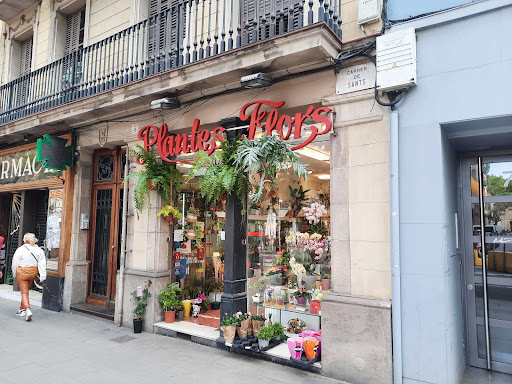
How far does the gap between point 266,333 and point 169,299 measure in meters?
2.50

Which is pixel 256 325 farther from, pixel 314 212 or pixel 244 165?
pixel 244 165

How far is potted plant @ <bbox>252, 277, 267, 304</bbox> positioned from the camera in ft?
22.6

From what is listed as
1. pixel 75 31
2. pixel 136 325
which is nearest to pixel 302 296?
pixel 136 325

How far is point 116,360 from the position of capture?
5812mm

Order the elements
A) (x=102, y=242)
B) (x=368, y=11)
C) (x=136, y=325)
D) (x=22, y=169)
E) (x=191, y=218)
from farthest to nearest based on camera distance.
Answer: (x=22, y=169) < (x=102, y=242) < (x=191, y=218) < (x=136, y=325) < (x=368, y=11)

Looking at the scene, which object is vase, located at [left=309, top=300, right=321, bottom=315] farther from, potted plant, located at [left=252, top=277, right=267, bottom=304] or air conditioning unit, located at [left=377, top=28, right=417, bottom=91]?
air conditioning unit, located at [left=377, top=28, right=417, bottom=91]

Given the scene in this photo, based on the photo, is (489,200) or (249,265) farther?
(249,265)

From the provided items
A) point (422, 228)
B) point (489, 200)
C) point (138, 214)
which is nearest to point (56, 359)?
point (138, 214)

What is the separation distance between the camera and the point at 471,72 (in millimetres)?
4492

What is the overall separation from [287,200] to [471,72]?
3690 mm

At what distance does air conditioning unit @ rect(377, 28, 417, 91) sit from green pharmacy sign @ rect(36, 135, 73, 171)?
772 centimetres

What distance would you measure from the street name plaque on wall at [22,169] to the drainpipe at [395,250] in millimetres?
8447

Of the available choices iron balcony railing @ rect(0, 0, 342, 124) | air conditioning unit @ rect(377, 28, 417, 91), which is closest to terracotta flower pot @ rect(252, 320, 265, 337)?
air conditioning unit @ rect(377, 28, 417, 91)

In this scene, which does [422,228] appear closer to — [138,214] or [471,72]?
[471,72]
